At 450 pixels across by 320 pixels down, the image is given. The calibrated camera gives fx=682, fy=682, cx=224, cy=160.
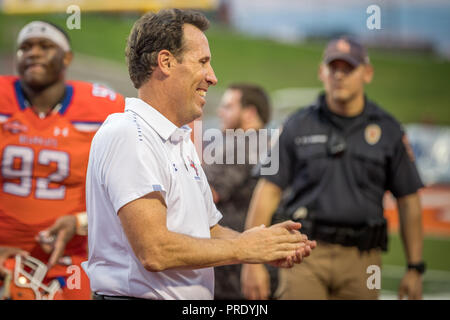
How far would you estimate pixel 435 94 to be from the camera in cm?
1841

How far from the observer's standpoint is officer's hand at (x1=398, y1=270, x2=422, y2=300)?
366 cm

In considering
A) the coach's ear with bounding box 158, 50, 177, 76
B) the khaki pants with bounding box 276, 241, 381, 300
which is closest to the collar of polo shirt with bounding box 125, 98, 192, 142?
the coach's ear with bounding box 158, 50, 177, 76

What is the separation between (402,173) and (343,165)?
0.34 meters

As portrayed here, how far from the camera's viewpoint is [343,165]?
372 cm

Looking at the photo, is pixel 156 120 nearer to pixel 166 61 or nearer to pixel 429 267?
pixel 166 61

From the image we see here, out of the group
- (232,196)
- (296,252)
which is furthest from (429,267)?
(296,252)

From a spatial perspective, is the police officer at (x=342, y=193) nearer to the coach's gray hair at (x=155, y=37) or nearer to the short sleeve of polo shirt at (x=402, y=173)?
the short sleeve of polo shirt at (x=402, y=173)

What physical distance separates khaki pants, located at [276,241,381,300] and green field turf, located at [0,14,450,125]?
1379cm

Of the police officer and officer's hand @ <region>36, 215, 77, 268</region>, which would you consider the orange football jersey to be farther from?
the police officer

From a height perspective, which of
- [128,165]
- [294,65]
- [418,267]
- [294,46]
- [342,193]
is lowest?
[418,267]

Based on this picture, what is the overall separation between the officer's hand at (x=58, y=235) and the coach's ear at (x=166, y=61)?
1.31 m

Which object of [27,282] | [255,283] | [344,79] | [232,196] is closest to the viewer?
[27,282]

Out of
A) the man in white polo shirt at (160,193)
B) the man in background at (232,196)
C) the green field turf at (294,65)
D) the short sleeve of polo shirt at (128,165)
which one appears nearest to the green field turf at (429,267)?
the man in background at (232,196)
